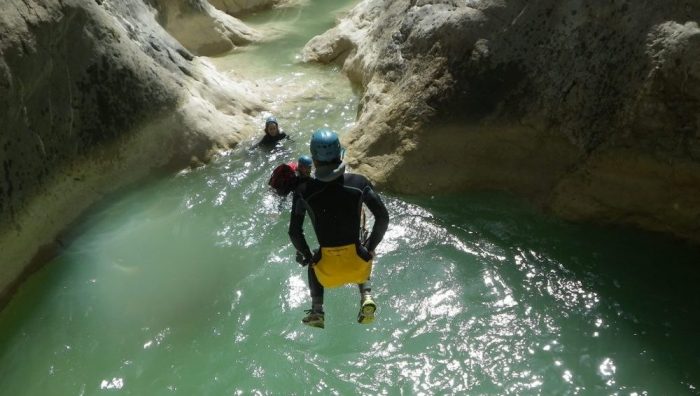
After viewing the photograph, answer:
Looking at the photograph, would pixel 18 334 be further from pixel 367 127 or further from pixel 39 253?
pixel 367 127

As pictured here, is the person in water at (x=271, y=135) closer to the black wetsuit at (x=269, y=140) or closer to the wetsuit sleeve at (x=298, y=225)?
the black wetsuit at (x=269, y=140)

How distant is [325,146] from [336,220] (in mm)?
525

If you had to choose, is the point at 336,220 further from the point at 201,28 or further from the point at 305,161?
the point at 201,28

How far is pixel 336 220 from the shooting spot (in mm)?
3467

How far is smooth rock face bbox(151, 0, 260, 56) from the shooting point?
10.6 metres

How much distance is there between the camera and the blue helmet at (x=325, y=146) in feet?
10.5

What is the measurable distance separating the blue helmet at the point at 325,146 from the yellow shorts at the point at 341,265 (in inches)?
25.3

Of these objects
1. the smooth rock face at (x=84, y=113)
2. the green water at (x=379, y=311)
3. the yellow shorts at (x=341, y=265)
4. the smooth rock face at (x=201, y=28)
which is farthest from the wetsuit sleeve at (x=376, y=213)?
the smooth rock face at (x=201, y=28)

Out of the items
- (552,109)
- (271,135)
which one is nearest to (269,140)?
(271,135)

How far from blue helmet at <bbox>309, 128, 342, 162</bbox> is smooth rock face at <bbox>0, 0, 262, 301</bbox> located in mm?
3635

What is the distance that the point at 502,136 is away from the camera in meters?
5.75

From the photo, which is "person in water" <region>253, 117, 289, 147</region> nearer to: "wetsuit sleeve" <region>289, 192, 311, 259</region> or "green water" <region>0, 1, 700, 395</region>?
"green water" <region>0, 1, 700, 395</region>

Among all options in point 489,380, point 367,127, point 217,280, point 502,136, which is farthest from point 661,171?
point 217,280

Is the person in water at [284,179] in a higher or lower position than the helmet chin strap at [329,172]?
lower
